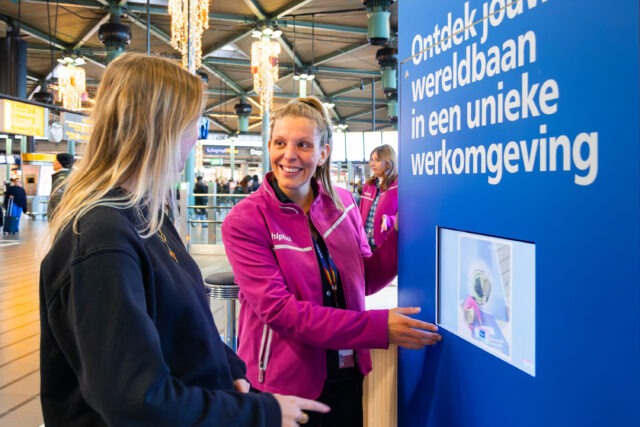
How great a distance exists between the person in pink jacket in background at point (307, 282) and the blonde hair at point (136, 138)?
18.2 inches

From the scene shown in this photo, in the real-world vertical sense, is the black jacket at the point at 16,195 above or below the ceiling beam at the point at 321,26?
below

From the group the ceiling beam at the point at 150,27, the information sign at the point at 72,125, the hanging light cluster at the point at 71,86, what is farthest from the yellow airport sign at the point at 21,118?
the ceiling beam at the point at 150,27

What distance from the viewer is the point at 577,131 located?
76cm

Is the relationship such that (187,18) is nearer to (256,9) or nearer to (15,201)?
(256,9)

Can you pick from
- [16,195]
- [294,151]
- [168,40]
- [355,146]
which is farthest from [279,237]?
[355,146]

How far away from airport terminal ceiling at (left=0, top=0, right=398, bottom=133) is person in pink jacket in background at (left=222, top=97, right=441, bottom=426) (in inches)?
395

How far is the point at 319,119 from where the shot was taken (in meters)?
1.50

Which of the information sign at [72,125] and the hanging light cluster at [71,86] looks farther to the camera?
the hanging light cluster at [71,86]

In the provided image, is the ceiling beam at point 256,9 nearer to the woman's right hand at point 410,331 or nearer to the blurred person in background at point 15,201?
the blurred person in background at point 15,201

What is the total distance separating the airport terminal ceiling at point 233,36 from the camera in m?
11.1

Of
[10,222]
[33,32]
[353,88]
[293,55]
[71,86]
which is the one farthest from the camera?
[353,88]

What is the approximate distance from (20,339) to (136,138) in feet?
13.8

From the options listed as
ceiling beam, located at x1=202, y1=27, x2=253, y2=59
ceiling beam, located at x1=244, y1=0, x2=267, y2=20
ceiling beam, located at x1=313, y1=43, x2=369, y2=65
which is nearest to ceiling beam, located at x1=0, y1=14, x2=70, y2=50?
ceiling beam, located at x1=202, y1=27, x2=253, y2=59

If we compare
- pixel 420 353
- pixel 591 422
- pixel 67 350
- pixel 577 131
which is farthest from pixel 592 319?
pixel 67 350
